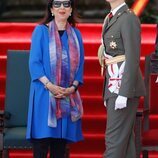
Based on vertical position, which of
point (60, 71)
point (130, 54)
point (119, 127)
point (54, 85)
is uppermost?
point (130, 54)

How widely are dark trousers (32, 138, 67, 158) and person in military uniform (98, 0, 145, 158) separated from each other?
0.54 meters

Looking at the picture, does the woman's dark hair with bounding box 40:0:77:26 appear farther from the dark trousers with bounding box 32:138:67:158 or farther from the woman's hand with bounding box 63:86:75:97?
the dark trousers with bounding box 32:138:67:158

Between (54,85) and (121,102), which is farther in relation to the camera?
(54,85)

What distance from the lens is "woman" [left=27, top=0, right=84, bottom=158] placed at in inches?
196

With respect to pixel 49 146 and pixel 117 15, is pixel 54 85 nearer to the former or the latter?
pixel 49 146

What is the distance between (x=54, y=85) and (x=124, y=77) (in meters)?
0.67

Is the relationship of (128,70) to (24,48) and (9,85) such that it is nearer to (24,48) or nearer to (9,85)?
(9,85)

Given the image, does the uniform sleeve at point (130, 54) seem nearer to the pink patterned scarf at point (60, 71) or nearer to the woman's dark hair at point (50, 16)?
the pink patterned scarf at point (60, 71)

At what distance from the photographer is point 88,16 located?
6.85 meters

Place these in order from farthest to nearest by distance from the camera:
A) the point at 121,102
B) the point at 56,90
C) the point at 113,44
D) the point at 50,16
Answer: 1. the point at 50,16
2. the point at 56,90
3. the point at 113,44
4. the point at 121,102

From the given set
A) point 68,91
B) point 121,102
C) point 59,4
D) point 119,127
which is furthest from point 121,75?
point 59,4

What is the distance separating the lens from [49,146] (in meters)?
5.16

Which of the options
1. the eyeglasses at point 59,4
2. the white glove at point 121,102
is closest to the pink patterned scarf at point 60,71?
the eyeglasses at point 59,4

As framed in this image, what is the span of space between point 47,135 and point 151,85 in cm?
110
